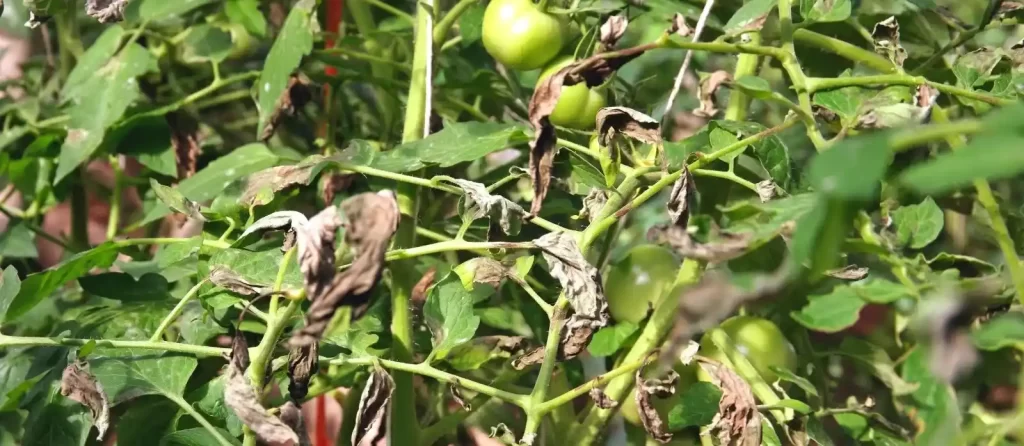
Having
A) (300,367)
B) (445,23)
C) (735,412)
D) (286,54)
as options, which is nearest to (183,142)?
(286,54)

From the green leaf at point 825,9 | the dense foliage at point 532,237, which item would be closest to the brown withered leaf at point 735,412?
the dense foliage at point 532,237

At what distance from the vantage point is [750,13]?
1.61 ft

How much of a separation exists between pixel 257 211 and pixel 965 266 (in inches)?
20.6

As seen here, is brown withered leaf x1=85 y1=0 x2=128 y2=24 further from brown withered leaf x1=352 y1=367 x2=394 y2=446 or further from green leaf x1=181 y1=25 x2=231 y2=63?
brown withered leaf x1=352 y1=367 x2=394 y2=446

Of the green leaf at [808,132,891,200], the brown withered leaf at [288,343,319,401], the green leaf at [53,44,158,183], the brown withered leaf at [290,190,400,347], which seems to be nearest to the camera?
the green leaf at [808,132,891,200]

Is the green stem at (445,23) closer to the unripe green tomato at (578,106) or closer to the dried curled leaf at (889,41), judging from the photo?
the unripe green tomato at (578,106)

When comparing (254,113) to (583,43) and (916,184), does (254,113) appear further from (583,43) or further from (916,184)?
(916,184)

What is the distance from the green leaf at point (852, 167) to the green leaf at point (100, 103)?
603mm

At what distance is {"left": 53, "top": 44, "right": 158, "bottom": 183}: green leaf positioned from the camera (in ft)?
2.16

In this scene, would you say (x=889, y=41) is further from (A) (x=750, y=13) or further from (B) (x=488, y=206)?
(B) (x=488, y=206)

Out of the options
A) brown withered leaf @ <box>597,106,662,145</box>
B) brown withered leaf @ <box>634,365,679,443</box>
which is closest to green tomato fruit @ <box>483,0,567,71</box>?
brown withered leaf @ <box>597,106,662,145</box>

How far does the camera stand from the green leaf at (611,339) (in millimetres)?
545

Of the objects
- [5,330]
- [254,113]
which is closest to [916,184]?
[5,330]

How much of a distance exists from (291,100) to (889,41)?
17.5 inches
